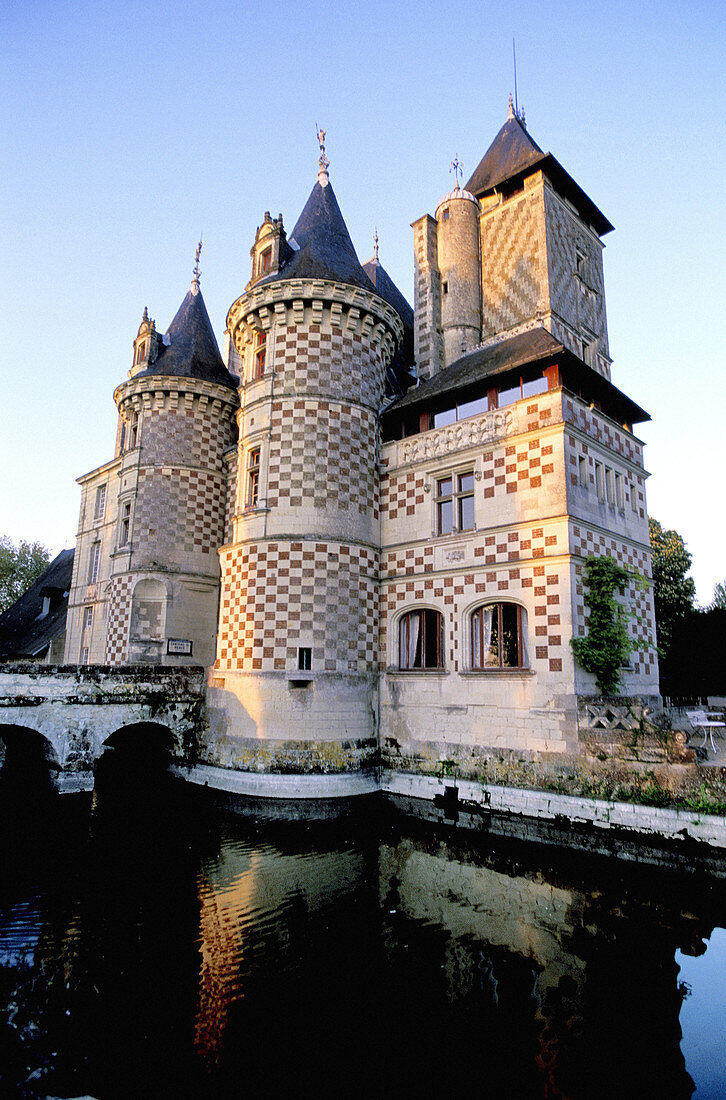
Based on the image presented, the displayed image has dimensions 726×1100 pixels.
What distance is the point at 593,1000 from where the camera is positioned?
5855mm

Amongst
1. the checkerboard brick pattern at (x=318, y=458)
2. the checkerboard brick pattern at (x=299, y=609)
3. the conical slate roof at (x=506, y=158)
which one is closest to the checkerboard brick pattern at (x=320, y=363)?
the checkerboard brick pattern at (x=318, y=458)

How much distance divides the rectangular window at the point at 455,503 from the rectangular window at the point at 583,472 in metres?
2.63

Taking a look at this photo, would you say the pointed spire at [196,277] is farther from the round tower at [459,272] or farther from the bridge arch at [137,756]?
the bridge arch at [137,756]

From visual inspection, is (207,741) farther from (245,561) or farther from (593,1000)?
(593,1000)

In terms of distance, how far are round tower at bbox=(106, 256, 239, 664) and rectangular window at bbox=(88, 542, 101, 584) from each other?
17.9 feet

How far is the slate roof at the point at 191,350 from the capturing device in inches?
839

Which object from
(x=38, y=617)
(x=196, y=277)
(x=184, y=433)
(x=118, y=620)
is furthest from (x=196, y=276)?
(x=38, y=617)

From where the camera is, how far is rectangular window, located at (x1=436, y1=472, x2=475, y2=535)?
14.9 m

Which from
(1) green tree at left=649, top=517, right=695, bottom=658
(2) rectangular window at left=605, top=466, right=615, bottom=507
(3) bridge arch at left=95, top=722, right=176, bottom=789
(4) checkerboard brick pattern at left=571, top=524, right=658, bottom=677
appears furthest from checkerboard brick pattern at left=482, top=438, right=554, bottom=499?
(1) green tree at left=649, top=517, right=695, bottom=658

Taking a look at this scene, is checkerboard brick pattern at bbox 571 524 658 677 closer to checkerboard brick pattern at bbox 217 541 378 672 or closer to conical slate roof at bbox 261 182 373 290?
checkerboard brick pattern at bbox 217 541 378 672

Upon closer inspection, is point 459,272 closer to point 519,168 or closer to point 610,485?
point 519,168

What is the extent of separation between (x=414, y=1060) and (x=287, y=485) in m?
12.7

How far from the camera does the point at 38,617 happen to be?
1249 inches

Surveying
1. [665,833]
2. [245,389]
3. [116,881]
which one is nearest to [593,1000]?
[665,833]
